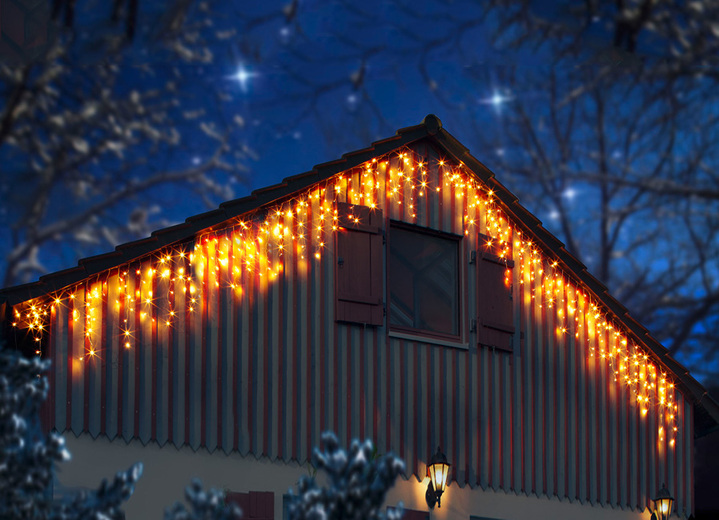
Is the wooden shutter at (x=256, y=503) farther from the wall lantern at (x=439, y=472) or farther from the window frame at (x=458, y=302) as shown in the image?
the window frame at (x=458, y=302)

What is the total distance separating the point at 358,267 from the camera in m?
9.08

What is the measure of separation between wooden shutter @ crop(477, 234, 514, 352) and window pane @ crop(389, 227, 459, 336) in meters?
0.25

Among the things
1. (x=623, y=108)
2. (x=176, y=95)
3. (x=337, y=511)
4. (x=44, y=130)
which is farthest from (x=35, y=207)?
(x=337, y=511)

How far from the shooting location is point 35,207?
1842 cm

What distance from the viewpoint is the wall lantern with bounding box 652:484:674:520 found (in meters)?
10.6

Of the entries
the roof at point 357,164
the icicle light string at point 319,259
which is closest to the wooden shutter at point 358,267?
the icicle light string at point 319,259

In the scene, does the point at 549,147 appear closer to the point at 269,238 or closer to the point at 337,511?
the point at 269,238

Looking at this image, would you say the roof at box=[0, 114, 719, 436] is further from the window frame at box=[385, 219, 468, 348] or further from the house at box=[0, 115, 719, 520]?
the window frame at box=[385, 219, 468, 348]

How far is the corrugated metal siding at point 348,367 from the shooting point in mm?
7742

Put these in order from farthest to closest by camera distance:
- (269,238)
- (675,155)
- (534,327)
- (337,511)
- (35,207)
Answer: (675,155) → (35,207) → (534,327) → (269,238) → (337,511)

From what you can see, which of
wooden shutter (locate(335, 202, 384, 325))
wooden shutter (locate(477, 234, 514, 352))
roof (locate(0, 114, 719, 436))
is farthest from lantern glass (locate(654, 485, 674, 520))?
wooden shutter (locate(335, 202, 384, 325))

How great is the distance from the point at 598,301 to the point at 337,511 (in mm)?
6559

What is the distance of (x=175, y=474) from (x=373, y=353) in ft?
7.20

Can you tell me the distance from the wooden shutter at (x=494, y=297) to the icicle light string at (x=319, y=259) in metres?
0.18
